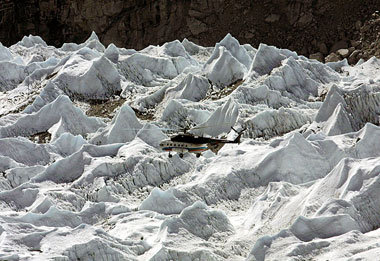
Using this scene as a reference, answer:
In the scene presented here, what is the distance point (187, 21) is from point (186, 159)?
157 feet

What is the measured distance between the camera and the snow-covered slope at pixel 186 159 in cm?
3012

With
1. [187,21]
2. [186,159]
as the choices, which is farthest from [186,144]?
[187,21]

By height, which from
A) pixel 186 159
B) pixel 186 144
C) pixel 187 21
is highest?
pixel 186 144

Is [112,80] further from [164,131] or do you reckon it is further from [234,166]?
[234,166]

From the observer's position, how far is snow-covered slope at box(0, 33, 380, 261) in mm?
30125

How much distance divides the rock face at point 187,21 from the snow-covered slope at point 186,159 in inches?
676

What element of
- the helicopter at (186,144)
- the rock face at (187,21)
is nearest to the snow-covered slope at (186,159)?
the helicopter at (186,144)

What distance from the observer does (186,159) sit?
143 ft

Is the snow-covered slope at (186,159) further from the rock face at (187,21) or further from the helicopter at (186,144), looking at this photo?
the rock face at (187,21)

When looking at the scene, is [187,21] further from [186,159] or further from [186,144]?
[186,144]

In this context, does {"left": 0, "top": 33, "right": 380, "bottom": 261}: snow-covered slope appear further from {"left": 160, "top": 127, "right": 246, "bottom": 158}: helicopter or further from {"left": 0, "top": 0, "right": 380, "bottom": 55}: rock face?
{"left": 0, "top": 0, "right": 380, "bottom": 55}: rock face

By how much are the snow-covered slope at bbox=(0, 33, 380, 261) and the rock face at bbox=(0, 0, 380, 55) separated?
56.3 feet

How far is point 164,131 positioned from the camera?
1924 inches

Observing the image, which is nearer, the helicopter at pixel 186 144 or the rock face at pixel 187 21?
the helicopter at pixel 186 144
